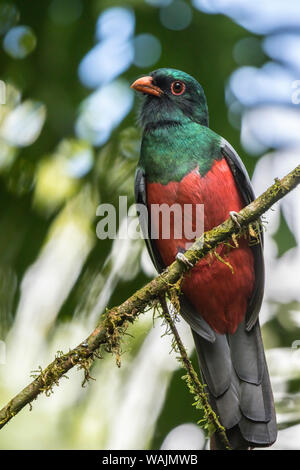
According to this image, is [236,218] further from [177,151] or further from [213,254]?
[177,151]

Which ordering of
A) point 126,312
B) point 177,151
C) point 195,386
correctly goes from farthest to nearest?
point 177,151 → point 195,386 → point 126,312

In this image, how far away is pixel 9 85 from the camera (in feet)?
16.1

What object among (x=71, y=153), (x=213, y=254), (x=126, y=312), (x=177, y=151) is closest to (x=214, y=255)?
(x=213, y=254)

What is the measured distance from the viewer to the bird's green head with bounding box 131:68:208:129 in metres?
4.66

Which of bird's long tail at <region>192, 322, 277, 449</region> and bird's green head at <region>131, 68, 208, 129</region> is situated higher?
bird's green head at <region>131, 68, 208, 129</region>

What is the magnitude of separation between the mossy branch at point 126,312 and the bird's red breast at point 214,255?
733mm

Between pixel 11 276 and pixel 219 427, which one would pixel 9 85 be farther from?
pixel 219 427

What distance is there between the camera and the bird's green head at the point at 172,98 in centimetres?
466

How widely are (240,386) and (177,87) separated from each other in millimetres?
2149

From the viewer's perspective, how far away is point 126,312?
3.38 meters

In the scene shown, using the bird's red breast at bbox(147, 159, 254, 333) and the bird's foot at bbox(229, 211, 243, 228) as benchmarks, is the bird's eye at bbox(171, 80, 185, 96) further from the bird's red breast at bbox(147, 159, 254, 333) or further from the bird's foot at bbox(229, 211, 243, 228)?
the bird's foot at bbox(229, 211, 243, 228)

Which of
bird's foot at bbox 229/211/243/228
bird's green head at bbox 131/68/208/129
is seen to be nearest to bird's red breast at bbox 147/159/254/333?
bird's green head at bbox 131/68/208/129
